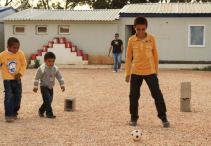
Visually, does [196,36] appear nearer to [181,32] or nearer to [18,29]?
[181,32]

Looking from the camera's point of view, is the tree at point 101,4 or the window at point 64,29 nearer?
the window at point 64,29

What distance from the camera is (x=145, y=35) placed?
870 centimetres

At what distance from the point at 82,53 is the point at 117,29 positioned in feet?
7.76

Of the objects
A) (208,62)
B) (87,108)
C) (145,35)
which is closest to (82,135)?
(145,35)

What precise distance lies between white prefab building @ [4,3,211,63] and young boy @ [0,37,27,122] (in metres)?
19.0

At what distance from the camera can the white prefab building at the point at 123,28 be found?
1091 inches

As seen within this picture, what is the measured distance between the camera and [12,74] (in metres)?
9.51

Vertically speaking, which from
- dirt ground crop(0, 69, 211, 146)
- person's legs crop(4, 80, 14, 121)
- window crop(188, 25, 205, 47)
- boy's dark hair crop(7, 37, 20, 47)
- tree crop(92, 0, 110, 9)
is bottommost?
dirt ground crop(0, 69, 211, 146)

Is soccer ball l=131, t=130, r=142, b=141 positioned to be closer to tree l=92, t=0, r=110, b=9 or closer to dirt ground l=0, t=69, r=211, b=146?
dirt ground l=0, t=69, r=211, b=146

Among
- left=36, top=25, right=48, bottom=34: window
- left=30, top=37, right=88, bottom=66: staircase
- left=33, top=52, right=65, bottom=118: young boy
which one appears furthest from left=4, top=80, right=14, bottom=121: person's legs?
left=36, top=25, right=48, bottom=34: window

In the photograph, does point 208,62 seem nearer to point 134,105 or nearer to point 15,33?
point 15,33

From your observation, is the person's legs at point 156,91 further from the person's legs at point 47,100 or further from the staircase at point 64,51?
the staircase at point 64,51

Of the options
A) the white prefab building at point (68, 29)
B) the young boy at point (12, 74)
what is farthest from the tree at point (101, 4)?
Answer: the young boy at point (12, 74)

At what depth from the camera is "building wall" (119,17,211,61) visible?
27.7 m
